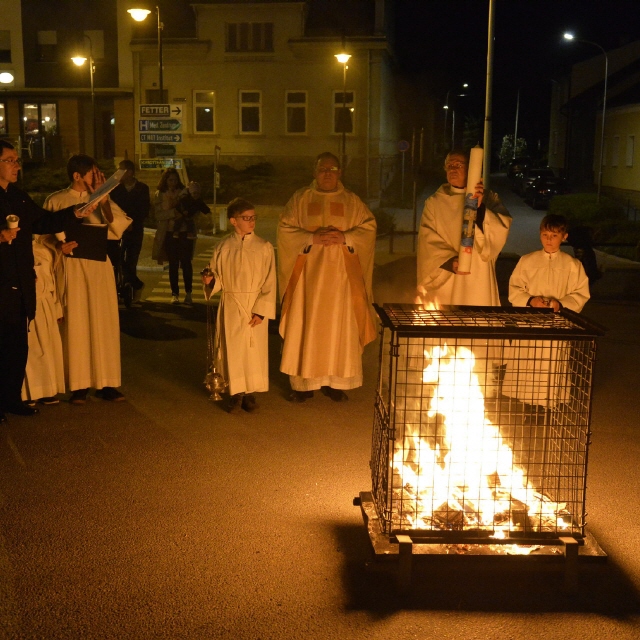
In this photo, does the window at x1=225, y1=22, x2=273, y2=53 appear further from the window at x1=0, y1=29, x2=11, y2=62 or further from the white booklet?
the white booklet

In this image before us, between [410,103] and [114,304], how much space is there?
4662 centimetres

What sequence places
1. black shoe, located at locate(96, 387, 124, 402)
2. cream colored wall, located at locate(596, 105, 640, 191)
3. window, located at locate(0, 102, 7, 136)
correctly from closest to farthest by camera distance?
1. black shoe, located at locate(96, 387, 124, 402)
2. cream colored wall, located at locate(596, 105, 640, 191)
3. window, located at locate(0, 102, 7, 136)

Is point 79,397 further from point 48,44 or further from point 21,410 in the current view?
point 48,44

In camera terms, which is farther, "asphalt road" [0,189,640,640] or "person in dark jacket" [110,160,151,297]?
"person in dark jacket" [110,160,151,297]

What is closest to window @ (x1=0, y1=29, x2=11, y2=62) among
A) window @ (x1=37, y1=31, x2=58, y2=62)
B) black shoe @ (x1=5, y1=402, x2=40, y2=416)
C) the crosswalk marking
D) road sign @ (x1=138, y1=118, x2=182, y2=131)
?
window @ (x1=37, y1=31, x2=58, y2=62)

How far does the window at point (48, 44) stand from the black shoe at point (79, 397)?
40.2 meters

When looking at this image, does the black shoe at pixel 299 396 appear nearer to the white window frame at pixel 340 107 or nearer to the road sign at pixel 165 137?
the road sign at pixel 165 137

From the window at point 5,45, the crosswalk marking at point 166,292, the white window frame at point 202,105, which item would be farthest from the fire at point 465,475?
the window at point 5,45

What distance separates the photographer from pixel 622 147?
4494cm

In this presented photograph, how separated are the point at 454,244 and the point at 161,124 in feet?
43.6

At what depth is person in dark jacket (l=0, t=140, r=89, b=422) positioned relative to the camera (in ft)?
23.5

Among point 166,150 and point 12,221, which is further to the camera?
point 166,150

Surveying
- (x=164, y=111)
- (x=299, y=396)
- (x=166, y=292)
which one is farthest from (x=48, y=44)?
(x=299, y=396)

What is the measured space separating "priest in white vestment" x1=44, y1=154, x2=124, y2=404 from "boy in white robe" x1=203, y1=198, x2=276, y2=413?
3.32 ft
